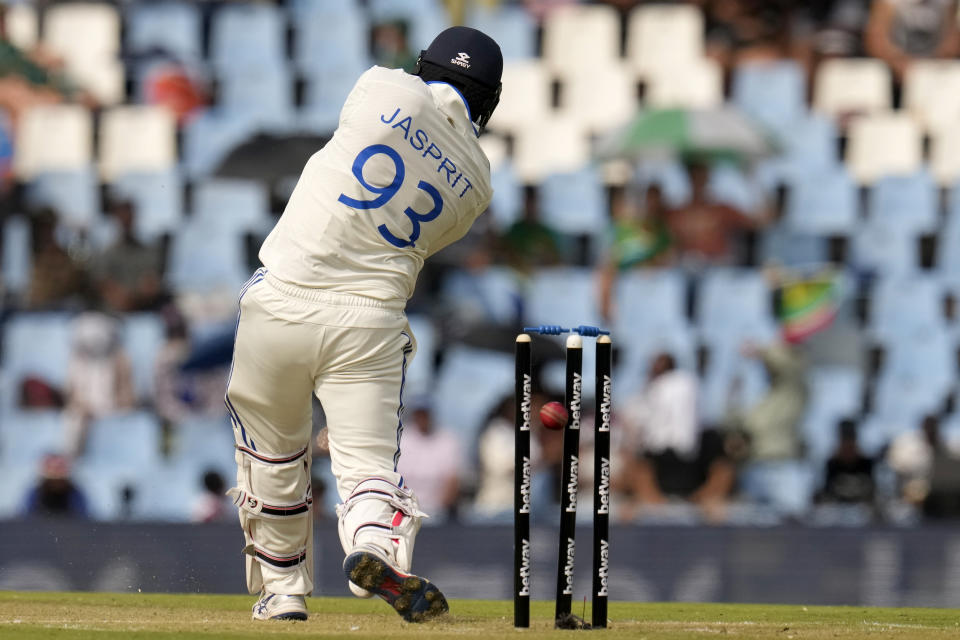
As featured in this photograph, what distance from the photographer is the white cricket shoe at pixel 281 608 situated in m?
5.25

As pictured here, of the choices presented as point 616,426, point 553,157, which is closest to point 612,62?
point 553,157

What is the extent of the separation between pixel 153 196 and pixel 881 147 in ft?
21.2

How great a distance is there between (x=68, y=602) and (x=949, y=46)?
1115 centimetres

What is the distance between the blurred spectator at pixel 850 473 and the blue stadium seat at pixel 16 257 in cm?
657

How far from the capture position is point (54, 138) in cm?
1450

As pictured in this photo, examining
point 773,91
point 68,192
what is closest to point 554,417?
point 68,192

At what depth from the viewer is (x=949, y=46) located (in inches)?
592

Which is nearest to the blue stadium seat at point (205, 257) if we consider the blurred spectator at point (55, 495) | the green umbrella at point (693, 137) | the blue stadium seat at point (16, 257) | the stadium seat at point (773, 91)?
the blue stadium seat at point (16, 257)

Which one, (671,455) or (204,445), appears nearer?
(671,455)

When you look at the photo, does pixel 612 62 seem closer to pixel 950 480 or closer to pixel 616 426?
pixel 616 426

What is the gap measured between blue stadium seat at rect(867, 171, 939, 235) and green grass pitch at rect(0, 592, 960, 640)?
7.53 meters

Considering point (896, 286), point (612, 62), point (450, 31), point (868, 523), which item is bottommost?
point (868, 523)

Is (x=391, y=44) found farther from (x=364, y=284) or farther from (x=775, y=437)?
(x=364, y=284)

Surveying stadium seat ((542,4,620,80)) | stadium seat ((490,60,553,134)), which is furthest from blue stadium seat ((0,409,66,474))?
stadium seat ((542,4,620,80))
